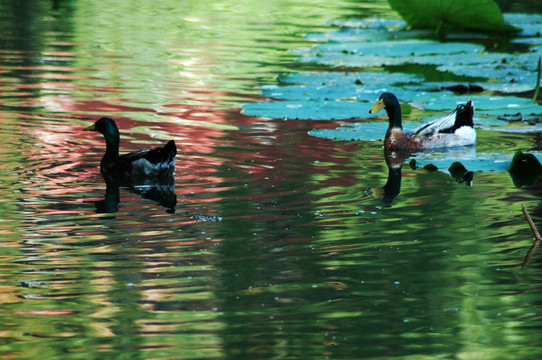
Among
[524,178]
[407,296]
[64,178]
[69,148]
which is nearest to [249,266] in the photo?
[407,296]

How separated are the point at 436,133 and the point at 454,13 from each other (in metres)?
7.08

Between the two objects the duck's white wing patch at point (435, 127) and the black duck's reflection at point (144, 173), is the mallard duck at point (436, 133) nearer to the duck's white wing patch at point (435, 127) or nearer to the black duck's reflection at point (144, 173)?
the duck's white wing patch at point (435, 127)

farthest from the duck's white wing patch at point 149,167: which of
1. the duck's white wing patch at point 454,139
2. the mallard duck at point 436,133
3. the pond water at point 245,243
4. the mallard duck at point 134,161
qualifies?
the duck's white wing patch at point 454,139


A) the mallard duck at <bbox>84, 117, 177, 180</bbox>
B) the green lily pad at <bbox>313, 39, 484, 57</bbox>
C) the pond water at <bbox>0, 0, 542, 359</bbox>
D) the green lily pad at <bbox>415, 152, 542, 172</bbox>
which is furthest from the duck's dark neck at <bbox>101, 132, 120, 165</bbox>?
the green lily pad at <bbox>313, 39, 484, 57</bbox>

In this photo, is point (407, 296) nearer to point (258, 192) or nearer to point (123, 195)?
point (258, 192)

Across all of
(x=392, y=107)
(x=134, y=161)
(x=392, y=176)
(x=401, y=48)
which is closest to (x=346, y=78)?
(x=401, y=48)

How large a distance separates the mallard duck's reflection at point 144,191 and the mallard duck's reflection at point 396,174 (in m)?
1.71

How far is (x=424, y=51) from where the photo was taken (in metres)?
15.4

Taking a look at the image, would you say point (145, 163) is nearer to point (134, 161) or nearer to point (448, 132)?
point (134, 161)

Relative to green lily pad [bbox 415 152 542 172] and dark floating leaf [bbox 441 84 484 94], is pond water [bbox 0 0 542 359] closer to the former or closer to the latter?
green lily pad [bbox 415 152 542 172]

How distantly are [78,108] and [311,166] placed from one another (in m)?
3.84

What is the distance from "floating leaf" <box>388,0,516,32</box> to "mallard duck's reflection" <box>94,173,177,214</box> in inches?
350

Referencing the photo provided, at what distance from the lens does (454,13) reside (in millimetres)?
16484

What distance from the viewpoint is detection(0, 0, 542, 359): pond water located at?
16.0 ft
